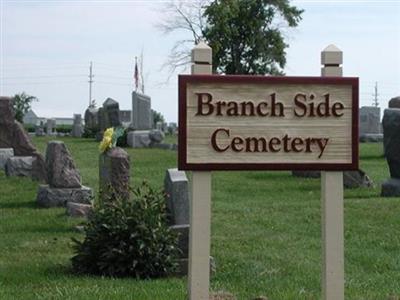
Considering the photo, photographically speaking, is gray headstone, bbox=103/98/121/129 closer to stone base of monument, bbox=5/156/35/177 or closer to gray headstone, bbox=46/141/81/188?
stone base of monument, bbox=5/156/35/177

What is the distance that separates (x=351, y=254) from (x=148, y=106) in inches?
1208

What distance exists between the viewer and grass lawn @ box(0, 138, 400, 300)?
9023mm

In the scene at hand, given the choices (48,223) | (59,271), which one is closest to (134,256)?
(59,271)

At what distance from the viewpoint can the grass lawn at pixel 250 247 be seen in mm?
9023

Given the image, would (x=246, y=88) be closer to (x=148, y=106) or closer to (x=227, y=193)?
(x=227, y=193)

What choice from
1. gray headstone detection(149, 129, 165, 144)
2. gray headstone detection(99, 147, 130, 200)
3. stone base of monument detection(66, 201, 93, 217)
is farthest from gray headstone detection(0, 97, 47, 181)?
gray headstone detection(149, 129, 165, 144)

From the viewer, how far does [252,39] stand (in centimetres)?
5988

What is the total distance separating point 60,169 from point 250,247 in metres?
5.36

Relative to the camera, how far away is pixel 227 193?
19172mm

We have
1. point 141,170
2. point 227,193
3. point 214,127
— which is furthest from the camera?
point 141,170

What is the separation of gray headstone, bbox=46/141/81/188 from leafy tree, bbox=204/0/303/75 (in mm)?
42078

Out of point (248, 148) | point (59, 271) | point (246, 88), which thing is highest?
point (246, 88)

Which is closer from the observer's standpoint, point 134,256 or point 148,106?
point 134,256

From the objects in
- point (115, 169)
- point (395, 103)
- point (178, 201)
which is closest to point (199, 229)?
point (178, 201)
